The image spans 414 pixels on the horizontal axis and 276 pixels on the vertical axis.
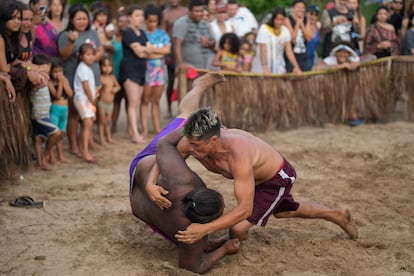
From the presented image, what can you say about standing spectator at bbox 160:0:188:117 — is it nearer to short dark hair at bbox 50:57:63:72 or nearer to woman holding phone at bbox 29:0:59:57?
woman holding phone at bbox 29:0:59:57

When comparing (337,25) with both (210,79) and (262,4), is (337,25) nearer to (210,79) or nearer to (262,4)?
(210,79)

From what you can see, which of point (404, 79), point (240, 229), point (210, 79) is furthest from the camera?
point (404, 79)

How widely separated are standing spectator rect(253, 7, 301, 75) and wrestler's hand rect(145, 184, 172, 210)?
417 cm

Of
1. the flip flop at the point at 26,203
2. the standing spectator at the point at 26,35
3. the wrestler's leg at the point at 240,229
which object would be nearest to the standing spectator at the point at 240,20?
the standing spectator at the point at 26,35

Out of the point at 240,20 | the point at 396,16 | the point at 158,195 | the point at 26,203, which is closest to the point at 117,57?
the point at 240,20

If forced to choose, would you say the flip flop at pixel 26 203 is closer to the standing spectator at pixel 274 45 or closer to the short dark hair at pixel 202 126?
the short dark hair at pixel 202 126

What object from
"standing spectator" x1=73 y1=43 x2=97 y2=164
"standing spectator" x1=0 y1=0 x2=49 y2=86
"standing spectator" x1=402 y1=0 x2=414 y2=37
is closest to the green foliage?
"standing spectator" x1=402 y1=0 x2=414 y2=37

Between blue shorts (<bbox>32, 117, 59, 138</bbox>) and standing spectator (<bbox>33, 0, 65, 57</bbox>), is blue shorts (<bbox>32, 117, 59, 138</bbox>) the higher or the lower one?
the lower one

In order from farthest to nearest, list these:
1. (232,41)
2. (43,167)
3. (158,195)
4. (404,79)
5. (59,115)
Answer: (404,79) → (232,41) → (59,115) → (43,167) → (158,195)

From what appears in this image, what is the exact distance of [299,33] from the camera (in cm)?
810

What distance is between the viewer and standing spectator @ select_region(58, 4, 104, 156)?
6406mm

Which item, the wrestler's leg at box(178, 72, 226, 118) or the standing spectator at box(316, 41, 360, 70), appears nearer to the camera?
the wrestler's leg at box(178, 72, 226, 118)

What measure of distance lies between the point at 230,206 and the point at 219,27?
3546 mm

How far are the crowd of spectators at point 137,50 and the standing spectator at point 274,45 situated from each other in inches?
0.5
